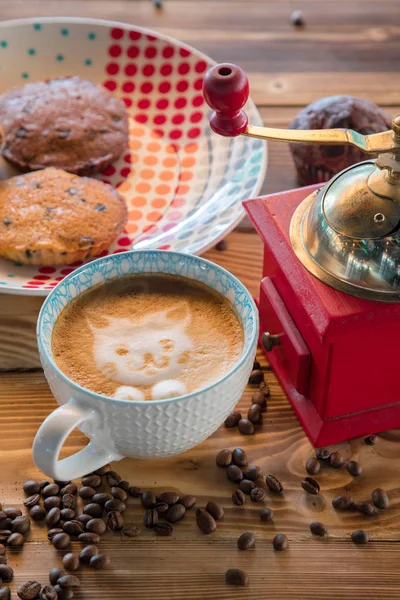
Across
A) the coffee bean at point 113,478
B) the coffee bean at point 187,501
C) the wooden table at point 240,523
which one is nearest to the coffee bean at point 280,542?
the wooden table at point 240,523

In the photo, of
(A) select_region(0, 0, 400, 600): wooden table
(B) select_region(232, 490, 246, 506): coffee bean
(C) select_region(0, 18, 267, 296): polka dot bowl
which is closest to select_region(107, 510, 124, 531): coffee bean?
(A) select_region(0, 0, 400, 600): wooden table

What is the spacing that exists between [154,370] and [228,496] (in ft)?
0.68

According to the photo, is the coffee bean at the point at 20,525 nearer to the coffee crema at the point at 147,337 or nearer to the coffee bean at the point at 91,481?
the coffee bean at the point at 91,481

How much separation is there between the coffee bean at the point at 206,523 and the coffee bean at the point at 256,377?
0.23 m

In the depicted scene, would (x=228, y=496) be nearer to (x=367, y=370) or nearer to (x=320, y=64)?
(x=367, y=370)

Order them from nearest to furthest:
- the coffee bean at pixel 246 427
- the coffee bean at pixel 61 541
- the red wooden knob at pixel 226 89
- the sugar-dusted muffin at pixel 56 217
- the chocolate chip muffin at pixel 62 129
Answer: the red wooden knob at pixel 226 89 < the coffee bean at pixel 61 541 < the coffee bean at pixel 246 427 < the sugar-dusted muffin at pixel 56 217 < the chocolate chip muffin at pixel 62 129

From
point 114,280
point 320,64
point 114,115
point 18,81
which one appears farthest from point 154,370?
point 320,64

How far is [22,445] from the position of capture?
44.4 inches

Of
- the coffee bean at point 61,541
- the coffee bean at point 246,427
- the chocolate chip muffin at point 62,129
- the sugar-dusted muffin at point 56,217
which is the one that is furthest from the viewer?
the chocolate chip muffin at point 62,129

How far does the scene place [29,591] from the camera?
96 cm

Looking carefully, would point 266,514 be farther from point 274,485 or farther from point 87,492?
point 87,492

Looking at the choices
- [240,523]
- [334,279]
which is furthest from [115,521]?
[334,279]

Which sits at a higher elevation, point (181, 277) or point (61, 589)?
point (181, 277)

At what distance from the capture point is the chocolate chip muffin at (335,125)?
139cm
